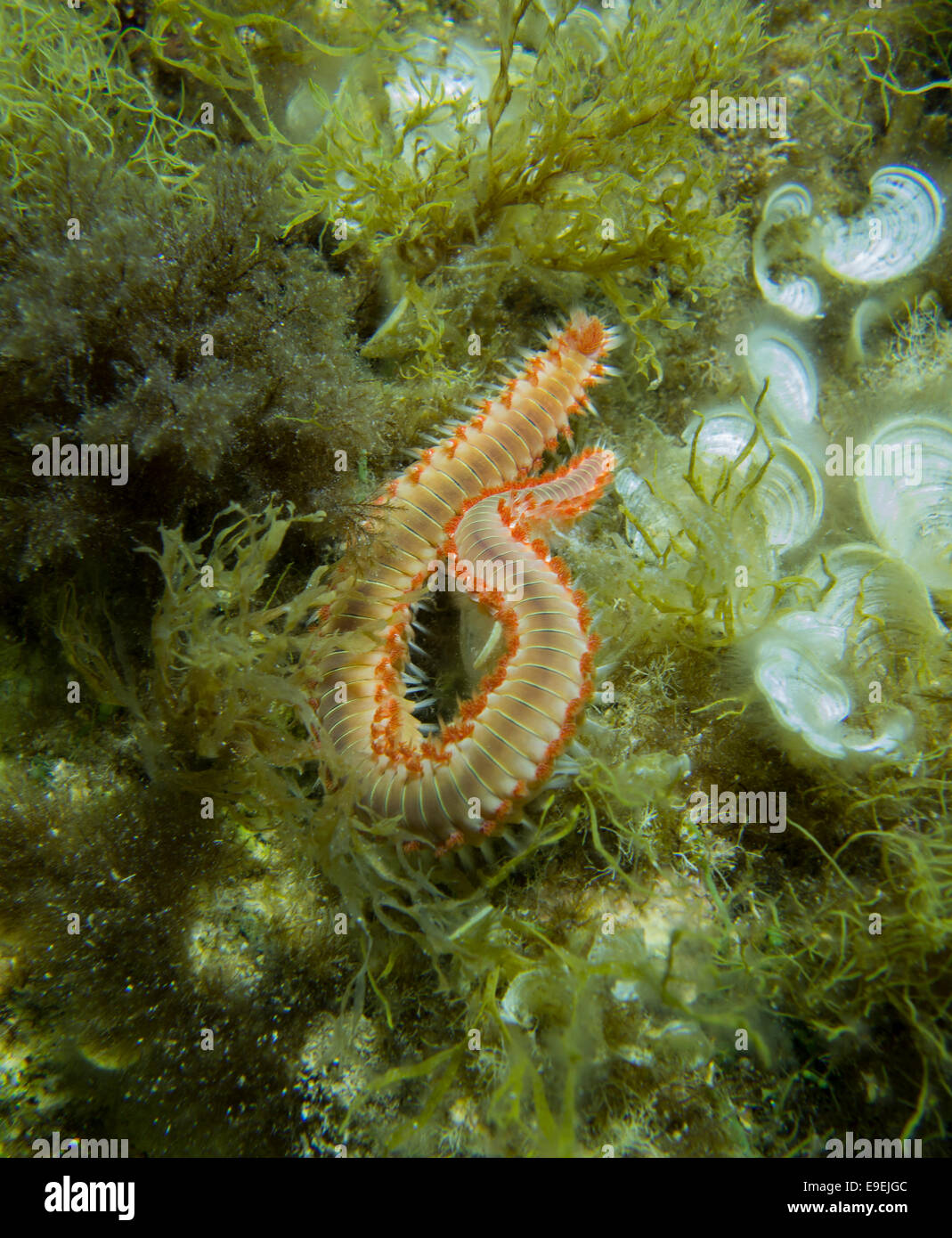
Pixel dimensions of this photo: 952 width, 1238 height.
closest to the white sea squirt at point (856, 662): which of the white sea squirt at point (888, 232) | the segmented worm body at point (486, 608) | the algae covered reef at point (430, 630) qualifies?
the algae covered reef at point (430, 630)

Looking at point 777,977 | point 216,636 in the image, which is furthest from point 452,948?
point 216,636

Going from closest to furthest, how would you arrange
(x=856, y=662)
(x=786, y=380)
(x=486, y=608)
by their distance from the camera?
(x=856, y=662) < (x=486, y=608) < (x=786, y=380)

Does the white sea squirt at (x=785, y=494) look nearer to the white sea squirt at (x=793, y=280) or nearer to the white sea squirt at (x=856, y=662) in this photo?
the white sea squirt at (x=856, y=662)

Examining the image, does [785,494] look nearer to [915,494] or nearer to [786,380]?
[915,494]

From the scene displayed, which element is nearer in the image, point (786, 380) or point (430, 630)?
point (786, 380)

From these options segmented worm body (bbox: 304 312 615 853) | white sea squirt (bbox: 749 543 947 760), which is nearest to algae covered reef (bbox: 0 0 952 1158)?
white sea squirt (bbox: 749 543 947 760)

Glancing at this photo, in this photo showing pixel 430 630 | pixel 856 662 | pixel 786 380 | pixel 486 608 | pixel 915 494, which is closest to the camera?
pixel 856 662

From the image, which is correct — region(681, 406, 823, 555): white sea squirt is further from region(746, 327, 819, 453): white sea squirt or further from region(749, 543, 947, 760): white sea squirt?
region(749, 543, 947, 760): white sea squirt

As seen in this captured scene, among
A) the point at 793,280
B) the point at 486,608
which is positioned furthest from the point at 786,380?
the point at 486,608
